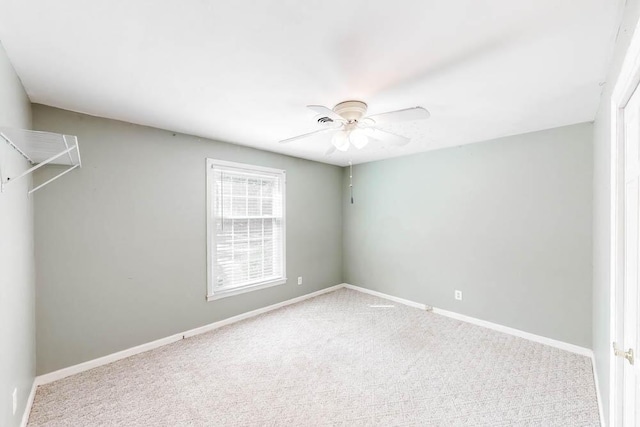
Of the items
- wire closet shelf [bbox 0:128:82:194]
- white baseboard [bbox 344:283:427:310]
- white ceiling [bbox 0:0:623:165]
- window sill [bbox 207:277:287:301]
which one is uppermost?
white ceiling [bbox 0:0:623:165]

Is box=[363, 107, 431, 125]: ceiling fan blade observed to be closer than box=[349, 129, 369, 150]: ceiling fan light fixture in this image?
Yes

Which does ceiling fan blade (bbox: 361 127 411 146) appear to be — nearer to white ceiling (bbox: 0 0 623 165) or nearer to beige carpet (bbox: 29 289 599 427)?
white ceiling (bbox: 0 0 623 165)

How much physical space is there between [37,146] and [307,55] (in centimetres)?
182

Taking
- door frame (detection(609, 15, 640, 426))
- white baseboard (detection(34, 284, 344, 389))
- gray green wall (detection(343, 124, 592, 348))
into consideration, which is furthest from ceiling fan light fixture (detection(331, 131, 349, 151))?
white baseboard (detection(34, 284, 344, 389))

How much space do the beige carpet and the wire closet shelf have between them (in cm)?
165

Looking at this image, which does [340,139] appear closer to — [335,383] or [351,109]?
[351,109]

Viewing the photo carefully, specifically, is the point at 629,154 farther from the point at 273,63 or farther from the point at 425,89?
the point at 273,63

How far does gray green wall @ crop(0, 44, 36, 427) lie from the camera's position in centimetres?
150

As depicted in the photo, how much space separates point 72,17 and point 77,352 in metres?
2.62

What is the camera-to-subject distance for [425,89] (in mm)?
2033

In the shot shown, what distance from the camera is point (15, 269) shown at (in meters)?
1.75

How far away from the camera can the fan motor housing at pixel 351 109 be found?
85.5 inches

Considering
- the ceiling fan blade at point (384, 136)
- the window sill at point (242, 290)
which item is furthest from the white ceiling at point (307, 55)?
the window sill at point (242, 290)

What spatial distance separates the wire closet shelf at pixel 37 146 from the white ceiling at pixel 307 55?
1.49 ft
